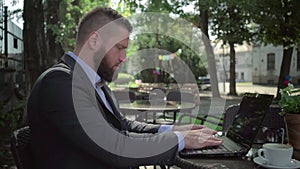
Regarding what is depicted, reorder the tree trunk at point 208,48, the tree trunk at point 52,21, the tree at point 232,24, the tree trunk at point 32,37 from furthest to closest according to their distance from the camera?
the tree trunk at point 208,48, the tree at point 232,24, the tree trunk at point 52,21, the tree trunk at point 32,37

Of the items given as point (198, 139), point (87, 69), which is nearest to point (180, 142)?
point (198, 139)

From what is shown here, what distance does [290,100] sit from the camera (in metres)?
1.71

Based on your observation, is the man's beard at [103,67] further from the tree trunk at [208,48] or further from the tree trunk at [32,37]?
the tree trunk at [208,48]

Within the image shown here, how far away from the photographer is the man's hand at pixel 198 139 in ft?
4.85

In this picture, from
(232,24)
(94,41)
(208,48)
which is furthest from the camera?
(208,48)

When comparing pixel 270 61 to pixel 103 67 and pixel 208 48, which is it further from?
pixel 103 67

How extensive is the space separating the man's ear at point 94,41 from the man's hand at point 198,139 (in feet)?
1.81

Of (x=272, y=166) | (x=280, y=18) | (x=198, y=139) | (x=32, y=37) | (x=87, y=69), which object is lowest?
(x=272, y=166)

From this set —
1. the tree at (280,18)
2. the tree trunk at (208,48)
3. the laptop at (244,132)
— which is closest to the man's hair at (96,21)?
the laptop at (244,132)

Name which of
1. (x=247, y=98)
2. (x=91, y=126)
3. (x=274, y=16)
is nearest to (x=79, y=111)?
(x=91, y=126)

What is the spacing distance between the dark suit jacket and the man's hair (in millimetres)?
211

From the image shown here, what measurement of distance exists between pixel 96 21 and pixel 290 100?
1053mm

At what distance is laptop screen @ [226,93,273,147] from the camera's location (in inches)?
65.2

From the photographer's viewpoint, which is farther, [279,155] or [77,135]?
[279,155]
